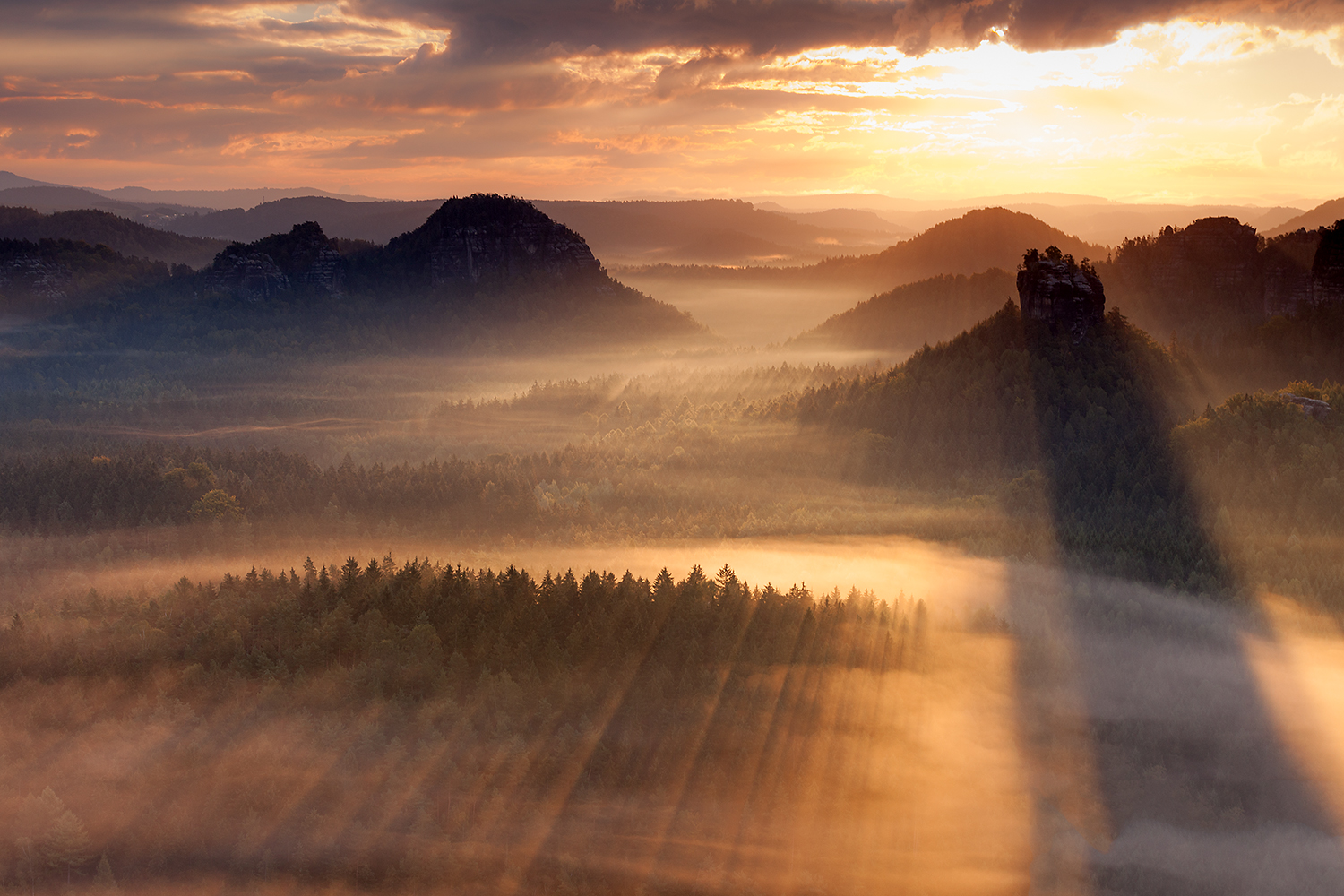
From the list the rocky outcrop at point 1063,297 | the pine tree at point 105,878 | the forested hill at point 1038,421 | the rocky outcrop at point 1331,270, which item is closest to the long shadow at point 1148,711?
the forested hill at point 1038,421

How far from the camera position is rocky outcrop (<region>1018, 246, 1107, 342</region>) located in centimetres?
15625

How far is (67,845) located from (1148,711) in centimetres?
8893

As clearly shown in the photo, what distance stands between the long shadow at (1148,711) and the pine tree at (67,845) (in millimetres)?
71043

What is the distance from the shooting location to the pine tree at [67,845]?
71875mm

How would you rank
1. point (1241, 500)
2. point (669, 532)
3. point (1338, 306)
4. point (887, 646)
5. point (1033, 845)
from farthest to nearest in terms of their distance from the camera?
point (1338, 306) < point (669, 532) < point (1241, 500) < point (887, 646) < point (1033, 845)

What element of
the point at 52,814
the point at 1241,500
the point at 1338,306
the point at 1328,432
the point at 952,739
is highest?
the point at 1338,306

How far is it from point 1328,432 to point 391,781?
11326 cm

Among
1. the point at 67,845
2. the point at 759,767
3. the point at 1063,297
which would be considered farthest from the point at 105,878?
the point at 1063,297

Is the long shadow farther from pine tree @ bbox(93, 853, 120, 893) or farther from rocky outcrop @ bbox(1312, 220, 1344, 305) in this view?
rocky outcrop @ bbox(1312, 220, 1344, 305)

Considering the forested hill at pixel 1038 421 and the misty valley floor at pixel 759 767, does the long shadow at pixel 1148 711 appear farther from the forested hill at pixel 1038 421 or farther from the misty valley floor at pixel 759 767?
the forested hill at pixel 1038 421

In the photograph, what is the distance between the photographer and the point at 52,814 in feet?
256

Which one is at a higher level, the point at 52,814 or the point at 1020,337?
the point at 1020,337

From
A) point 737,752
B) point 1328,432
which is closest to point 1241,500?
Answer: point 1328,432

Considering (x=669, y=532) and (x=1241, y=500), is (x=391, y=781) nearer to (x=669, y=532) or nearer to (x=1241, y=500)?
(x=669, y=532)
